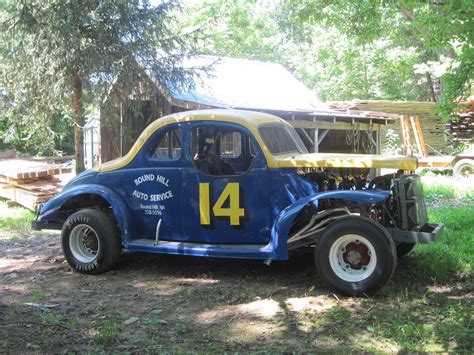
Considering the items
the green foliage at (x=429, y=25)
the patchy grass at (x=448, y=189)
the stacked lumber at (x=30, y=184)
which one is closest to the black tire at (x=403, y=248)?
the green foliage at (x=429, y=25)

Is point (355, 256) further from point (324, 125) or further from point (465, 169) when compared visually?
point (465, 169)

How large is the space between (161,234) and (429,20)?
4.31 metres

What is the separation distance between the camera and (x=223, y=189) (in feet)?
19.9

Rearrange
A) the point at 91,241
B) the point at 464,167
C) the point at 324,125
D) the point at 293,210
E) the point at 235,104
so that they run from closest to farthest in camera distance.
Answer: the point at 293,210
the point at 91,241
the point at 235,104
the point at 324,125
the point at 464,167

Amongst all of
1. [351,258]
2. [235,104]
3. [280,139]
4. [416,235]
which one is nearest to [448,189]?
[235,104]

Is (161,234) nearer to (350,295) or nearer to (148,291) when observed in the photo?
(148,291)

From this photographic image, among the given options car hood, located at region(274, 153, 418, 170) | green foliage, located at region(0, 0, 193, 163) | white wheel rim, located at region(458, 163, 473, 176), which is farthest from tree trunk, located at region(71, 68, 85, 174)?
white wheel rim, located at region(458, 163, 473, 176)

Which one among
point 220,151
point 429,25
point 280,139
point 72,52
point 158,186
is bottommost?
point 158,186

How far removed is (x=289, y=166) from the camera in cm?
589

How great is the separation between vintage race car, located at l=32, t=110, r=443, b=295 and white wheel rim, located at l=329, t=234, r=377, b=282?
0.4 inches

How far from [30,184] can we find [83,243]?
7055mm

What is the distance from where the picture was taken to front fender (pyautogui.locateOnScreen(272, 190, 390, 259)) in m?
5.43

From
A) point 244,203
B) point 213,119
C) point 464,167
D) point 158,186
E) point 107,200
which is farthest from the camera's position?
point 464,167

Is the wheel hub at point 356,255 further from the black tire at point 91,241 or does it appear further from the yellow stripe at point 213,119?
the black tire at point 91,241
